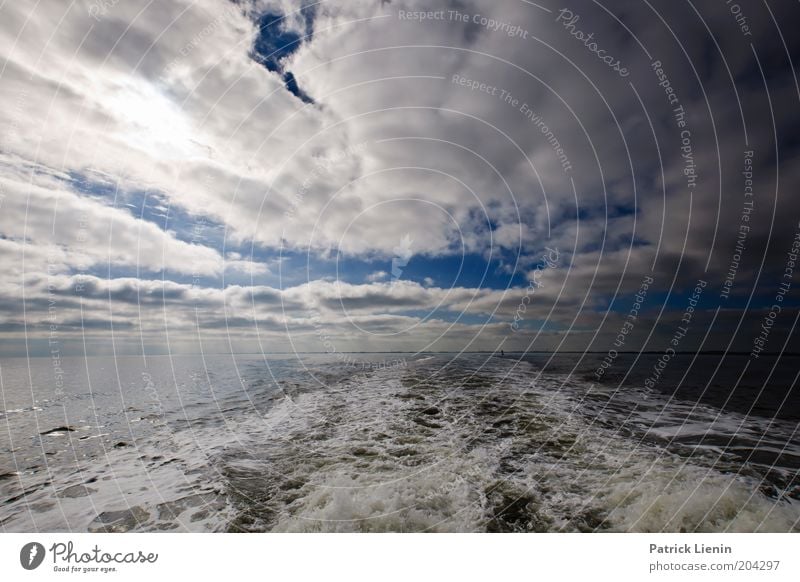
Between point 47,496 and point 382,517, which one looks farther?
point 47,496

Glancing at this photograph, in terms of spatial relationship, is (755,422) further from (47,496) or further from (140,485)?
(47,496)
